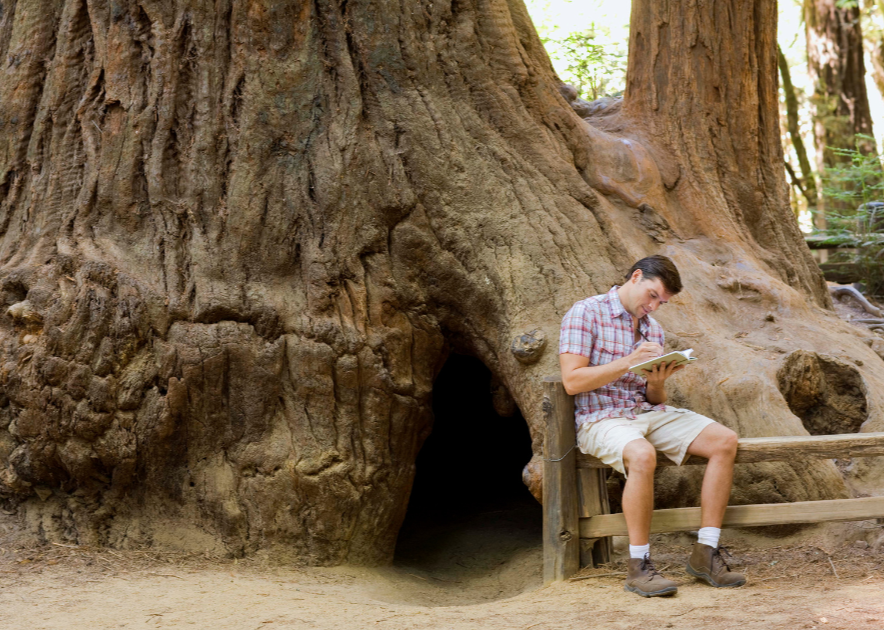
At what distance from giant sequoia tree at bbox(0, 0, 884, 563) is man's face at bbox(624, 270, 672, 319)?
A: 112cm

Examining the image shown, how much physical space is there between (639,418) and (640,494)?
0.47 meters

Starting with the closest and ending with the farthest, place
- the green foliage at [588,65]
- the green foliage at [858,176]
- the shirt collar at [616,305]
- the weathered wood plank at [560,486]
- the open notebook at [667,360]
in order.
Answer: the open notebook at [667,360], the shirt collar at [616,305], the weathered wood plank at [560,486], the green foliage at [858,176], the green foliage at [588,65]

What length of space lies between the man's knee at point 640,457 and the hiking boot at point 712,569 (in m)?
0.49

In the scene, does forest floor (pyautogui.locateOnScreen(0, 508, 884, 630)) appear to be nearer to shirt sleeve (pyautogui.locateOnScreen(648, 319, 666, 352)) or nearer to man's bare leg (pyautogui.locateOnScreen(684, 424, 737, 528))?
man's bare leg (pyautogui.locateOnScreen(684, 424, 737, 528))

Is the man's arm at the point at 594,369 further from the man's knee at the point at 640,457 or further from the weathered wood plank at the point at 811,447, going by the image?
the weathered wood plank at the point at 811,447

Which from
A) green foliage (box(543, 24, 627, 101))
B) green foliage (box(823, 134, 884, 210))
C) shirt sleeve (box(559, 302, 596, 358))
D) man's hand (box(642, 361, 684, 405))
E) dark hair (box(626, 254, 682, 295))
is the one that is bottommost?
man's hand (box(642, 361, 684, 405))

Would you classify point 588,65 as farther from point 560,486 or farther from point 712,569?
point 712,569

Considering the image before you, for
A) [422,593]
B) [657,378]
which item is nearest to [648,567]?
[657,378]

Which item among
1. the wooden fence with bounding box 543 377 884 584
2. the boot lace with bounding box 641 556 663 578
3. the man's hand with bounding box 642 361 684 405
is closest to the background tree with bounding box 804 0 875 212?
the man's hand with bounding box 642 361 684 405

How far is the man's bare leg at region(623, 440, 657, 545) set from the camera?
4309 mm

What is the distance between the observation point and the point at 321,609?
177 inches

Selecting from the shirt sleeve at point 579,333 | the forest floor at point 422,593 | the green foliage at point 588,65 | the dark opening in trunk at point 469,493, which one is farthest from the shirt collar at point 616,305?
the green foliage at point 588,65

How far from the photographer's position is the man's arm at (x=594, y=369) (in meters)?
4.38

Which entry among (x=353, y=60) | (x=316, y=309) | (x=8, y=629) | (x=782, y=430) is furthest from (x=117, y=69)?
(x=782, y=430)
